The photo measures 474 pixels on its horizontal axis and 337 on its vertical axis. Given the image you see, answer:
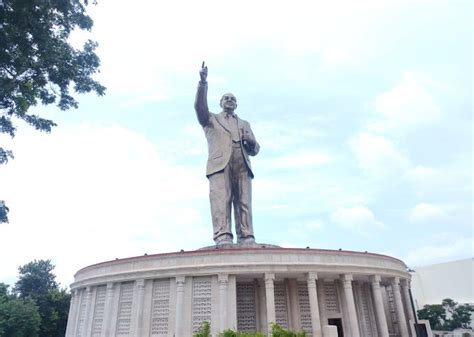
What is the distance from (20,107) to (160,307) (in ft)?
32.1

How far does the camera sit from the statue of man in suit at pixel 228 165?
2067 cm

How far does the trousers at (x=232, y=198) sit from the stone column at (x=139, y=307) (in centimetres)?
504

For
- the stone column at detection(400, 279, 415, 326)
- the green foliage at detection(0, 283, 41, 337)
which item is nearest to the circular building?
the stone column at detection(400, 279, 415, 326)

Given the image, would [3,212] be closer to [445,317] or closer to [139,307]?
[139,307]

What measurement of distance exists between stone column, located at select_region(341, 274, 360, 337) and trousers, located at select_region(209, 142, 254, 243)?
6.18m

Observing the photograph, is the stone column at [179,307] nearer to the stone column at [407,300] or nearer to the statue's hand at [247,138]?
the statue's hand at [247,138]

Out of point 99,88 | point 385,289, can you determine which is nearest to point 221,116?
point 99,88

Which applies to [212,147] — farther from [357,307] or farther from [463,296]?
[463,296]

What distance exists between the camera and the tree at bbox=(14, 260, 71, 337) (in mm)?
29234

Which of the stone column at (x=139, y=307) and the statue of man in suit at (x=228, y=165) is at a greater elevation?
the statue of man in suit at (x=228, y=165)

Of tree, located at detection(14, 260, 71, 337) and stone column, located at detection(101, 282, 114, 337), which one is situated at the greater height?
tree, located at detection(14, 260, 71, 337)

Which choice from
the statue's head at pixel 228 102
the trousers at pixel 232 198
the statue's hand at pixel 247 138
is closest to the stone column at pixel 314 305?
the trousers at pixel 232 198

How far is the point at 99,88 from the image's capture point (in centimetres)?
1409

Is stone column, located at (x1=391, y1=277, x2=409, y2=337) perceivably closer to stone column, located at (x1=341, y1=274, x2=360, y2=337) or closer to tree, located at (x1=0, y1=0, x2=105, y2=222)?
stone column, located at (x1=341, y1=274, x2=360, y2=337)
